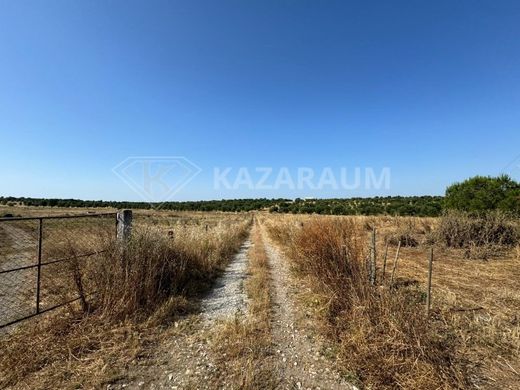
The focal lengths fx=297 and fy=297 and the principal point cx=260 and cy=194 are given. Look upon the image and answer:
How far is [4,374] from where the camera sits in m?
3.29

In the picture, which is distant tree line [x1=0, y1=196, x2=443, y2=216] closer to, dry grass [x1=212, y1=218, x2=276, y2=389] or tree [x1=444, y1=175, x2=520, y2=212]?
tree [x1=444, y1=175, x2=520, y2=212]

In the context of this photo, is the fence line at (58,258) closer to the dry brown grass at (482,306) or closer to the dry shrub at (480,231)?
the dry brown grass at (482,306)

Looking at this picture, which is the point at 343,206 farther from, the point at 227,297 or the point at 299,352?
the point at 299,352

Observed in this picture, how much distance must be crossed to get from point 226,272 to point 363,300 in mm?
5833

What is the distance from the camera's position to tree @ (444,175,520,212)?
16.1 meters

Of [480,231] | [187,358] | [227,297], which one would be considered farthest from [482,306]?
[480,231]

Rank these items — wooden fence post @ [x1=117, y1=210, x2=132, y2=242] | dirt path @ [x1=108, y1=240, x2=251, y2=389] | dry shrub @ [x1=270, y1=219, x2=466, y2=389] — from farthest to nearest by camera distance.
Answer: wooden fence post @ [x1=117, y1=210, x2=132, y2=242] → dirt path @ [x1=108, y1=240, x2=251, y2=389] → dry shrub @ [x1=270, y1=219, x2=466, y2=389]

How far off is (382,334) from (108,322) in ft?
13.2

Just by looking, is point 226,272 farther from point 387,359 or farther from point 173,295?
point 387,359

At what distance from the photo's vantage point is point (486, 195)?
17.0 m

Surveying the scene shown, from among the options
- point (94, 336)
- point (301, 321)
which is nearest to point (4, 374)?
point (94, 336)

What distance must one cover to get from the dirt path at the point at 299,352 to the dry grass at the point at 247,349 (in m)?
0.16

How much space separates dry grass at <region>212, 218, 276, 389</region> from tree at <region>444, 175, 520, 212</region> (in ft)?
52.5

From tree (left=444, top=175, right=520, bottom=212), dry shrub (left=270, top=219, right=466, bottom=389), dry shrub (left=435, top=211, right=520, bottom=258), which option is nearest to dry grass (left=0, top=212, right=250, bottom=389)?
dry shrub (left=270, top=219, right=466, bottom=389)
